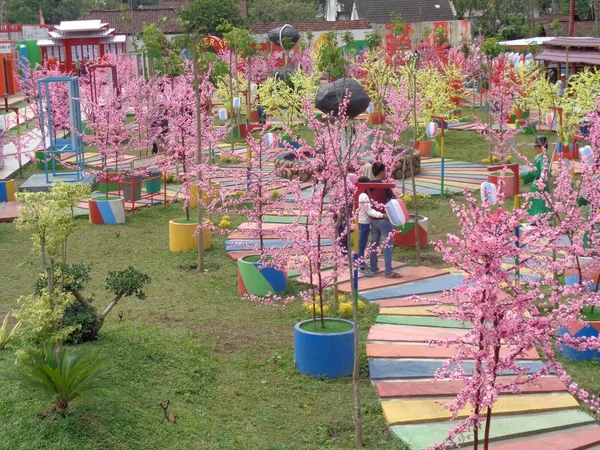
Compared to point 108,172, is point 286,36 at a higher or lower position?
higher

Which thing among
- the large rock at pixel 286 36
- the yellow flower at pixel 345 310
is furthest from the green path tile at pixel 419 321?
the large rock at pixel 286 36

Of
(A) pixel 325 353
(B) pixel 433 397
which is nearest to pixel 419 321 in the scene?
(A) pixel 325 353

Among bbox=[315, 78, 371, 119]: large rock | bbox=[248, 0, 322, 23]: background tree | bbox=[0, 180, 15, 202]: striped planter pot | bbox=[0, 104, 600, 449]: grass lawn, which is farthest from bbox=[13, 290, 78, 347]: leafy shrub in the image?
bbox=[248, 0, 322, 23]: background tree

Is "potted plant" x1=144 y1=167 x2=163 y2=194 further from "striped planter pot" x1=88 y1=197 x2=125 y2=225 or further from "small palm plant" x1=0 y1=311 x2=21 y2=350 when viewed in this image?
"small palm plant" x1=0 y1=311 x2=21 y2=350

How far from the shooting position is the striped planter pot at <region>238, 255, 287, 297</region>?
33.9 ft

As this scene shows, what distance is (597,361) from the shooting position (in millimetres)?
7914

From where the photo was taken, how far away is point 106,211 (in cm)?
1496

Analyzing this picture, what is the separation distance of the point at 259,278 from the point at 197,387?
2.97 m

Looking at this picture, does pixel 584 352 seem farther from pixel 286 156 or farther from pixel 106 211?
pixel 286 156

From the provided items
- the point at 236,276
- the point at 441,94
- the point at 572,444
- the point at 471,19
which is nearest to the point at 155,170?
the point at 236,276

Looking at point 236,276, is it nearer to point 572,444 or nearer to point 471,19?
point 572,444

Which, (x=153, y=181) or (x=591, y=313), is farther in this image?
(x=153, y=181)

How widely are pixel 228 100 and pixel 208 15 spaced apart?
22.4 metres

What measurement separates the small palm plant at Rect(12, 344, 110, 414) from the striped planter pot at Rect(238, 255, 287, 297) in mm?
3803
